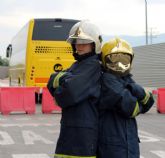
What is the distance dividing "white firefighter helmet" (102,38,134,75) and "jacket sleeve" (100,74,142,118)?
0.26 feet

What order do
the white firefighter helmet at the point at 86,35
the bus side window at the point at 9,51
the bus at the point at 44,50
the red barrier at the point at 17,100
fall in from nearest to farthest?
the white firefighter helmet at the point at 86,35 → the red barrier at the point at 17,100 → the bus at the point at 44,50 → the bus side window at the point at 9,51

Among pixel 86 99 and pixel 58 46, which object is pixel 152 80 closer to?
pixel 58 46

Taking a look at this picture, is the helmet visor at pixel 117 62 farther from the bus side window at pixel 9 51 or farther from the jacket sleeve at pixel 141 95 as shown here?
the bus side window at pixel 9 51

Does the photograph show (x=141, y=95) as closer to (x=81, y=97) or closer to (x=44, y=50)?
(x=81, y=97)

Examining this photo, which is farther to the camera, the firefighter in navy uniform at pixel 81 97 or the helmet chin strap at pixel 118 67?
the helmet chin strap at pixel 118 67

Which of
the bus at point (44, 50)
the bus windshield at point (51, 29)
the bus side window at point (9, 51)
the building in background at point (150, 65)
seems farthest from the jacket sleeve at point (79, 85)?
the bus side window at point (9, 51)

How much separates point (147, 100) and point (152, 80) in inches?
1196

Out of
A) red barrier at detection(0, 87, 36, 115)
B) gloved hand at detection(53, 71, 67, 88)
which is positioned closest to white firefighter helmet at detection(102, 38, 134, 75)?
gloved hand at detection(53, 71, 67, 88)

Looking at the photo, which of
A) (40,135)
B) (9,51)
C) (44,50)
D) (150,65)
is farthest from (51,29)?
(150,65)

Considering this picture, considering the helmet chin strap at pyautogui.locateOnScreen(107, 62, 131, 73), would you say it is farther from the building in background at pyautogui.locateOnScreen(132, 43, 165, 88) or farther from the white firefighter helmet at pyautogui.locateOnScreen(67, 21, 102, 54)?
the building in background at pyautogui.locateOnScreen(132, 43, 165, 88)

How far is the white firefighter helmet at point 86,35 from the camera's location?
12.2 ft

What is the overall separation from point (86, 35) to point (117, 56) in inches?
9.9

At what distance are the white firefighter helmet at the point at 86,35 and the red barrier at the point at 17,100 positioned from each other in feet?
46.0

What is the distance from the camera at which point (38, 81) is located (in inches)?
869
